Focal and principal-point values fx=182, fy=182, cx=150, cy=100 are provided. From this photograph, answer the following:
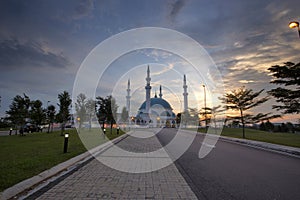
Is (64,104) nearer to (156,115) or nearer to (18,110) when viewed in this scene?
(18,110)

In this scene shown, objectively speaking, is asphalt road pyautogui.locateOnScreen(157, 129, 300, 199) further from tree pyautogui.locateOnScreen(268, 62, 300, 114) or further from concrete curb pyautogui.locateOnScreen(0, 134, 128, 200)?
tree pyautogui.locateOnScreen(268, 62, 300, 114)

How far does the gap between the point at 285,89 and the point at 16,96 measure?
103ft

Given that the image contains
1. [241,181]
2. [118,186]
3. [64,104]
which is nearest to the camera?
[118,186]

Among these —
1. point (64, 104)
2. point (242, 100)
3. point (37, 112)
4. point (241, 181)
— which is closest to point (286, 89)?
point (242, 100)

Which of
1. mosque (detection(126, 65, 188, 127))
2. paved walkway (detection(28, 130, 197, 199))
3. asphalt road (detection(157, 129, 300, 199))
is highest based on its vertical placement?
mosque (detection(126, 65, 188, 127))

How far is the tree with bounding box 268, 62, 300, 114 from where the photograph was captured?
55.5 feet

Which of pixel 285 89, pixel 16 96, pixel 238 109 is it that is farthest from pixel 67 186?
pixel 238 109

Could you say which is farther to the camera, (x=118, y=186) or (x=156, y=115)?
(x=156, y=115)

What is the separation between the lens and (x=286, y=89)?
57.3 feet

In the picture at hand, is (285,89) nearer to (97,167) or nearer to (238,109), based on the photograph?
(238,109)

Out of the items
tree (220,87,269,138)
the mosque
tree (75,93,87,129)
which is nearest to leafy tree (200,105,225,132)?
tree (220,87,269,138)

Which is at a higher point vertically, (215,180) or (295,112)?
(295,112)

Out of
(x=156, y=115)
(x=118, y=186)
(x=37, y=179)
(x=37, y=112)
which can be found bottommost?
(x=118, y=186)

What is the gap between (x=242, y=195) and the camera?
4293 millimetres
